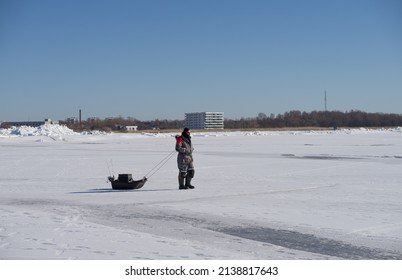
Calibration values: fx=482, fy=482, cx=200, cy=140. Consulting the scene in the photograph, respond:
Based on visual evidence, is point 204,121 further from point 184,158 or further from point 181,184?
point 184,158

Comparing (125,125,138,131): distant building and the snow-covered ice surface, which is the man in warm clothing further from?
(125,125,138,131): distant building

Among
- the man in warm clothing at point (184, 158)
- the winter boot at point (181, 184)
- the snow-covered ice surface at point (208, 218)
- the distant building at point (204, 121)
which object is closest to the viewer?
the snow-covered ice surface at point (208, 218)

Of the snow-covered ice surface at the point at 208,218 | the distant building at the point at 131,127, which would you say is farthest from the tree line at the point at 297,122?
the snow-covered ice surface at the point at 208,218

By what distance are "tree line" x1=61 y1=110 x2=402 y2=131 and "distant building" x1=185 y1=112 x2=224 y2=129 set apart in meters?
2.13

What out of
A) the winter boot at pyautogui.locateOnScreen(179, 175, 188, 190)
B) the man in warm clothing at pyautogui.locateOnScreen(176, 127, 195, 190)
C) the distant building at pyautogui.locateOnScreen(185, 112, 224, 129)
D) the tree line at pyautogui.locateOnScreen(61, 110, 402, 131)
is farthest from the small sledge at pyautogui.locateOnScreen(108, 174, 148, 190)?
the distant building at pyautogui.locateOnScreen(185, 112, 224, 129)

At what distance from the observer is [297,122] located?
123125 mm

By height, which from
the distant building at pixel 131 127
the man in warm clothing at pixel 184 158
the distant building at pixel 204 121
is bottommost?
the man in warm clothing at pixel 184 158

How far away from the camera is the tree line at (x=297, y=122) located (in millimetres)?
109875

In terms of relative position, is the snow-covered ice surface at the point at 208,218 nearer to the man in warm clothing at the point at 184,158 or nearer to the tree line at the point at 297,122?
the man in warm clothing at the point at 184,158

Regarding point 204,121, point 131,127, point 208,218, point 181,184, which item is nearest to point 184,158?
point 181,184

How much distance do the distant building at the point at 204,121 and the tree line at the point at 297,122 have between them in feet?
7.00

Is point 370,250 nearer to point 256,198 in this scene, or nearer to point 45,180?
point 256,198

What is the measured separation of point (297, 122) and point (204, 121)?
2378cm
